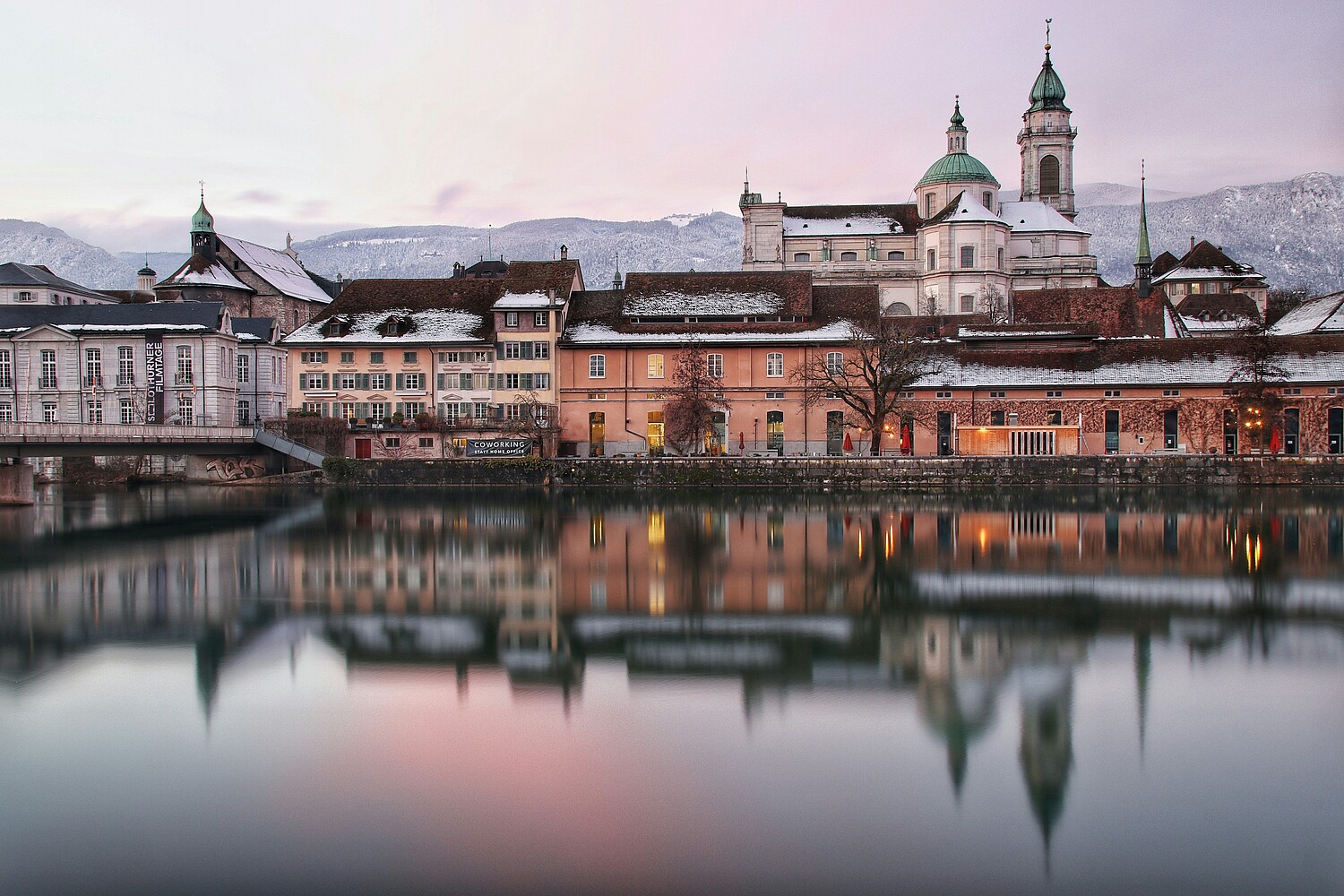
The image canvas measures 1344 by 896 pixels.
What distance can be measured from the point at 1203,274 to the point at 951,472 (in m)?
58.2

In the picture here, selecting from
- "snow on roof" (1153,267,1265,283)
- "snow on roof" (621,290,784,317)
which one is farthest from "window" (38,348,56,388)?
"snow on roof" (1153,267,1265,283)

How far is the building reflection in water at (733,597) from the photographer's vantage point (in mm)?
15086

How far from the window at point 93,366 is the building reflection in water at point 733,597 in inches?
940

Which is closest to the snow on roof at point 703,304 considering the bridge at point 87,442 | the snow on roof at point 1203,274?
the bridge at point 87,442

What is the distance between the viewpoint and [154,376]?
56188mm

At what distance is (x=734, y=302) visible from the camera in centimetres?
5775

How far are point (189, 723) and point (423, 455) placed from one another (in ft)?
137

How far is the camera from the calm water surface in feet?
29.9

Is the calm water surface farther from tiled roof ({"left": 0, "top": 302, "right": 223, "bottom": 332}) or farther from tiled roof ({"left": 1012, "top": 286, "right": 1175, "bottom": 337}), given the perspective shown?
tiled roof ({"left": 1012, "top": 286, "right": 1175, "bottom": 337})

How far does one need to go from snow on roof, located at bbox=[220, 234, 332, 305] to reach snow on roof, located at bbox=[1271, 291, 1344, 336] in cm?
6849

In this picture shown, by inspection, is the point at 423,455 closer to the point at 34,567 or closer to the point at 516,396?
the point at 516,396

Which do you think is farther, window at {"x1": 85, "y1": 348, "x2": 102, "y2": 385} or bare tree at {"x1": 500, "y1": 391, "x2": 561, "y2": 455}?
window at {"x1": 85, "y1": 348, "x2": 102, "y2": 385}

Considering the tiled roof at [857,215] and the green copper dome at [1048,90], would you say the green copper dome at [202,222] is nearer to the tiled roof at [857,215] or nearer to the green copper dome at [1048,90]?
the tiled roof at [857,215]

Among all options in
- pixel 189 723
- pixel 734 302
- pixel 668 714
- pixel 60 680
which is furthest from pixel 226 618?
pixel 734 302
